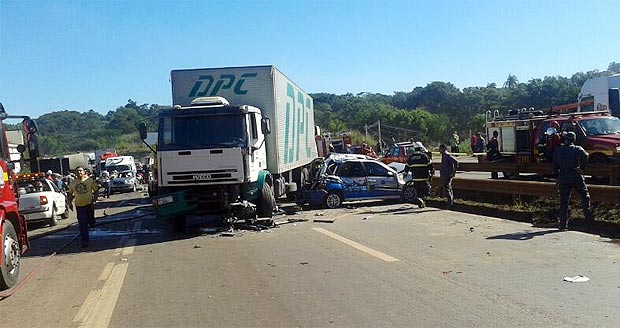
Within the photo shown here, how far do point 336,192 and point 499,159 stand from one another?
277 inches

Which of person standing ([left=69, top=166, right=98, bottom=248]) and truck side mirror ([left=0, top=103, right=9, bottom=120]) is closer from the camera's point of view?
truck side mirror ([left=0, top=103, right=9, bottom=120])

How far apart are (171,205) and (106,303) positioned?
674 cm

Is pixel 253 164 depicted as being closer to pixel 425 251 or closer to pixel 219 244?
pixel 219 244

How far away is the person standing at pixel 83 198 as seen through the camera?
14.1 meters

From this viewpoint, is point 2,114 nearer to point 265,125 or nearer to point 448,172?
point 265,125

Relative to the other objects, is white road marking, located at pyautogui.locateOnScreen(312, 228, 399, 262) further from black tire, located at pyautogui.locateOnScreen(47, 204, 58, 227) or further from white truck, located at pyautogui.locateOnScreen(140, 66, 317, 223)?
black tire, located at pyautogui.locateOnScreen(47, 204, 58, 227)

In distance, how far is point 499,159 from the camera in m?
22.8

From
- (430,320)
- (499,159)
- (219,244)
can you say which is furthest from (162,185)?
(499,159)

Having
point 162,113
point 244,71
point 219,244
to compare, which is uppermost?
point 244,71

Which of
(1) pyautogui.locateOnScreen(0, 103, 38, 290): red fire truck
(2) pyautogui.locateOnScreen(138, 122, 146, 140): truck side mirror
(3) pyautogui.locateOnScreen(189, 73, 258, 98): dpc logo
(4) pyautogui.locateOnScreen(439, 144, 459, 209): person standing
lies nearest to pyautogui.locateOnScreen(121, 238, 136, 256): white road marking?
(1) pyautogui.locateOnScreen(0, 103, 38, 290): red fire truck

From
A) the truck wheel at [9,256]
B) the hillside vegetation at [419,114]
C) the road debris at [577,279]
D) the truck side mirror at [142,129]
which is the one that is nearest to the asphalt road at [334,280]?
the road debris at [577,279]

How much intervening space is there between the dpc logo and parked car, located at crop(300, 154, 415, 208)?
3591 millimetres

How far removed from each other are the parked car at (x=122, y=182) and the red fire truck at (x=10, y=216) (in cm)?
3169

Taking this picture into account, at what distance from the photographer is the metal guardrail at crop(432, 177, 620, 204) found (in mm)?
12734
